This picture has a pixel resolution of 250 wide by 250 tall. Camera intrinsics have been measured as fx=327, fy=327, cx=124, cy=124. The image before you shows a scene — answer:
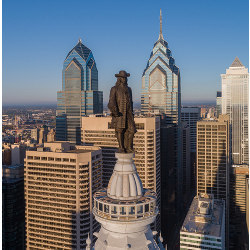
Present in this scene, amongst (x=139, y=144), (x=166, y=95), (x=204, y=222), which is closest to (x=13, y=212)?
(x=139, y=144)

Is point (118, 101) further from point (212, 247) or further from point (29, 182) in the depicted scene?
point (29, 182)

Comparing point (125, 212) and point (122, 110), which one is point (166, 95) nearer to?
point (122, 110)

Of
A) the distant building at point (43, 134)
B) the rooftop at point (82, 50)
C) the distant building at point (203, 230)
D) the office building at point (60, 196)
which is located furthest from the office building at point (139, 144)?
the distant building at point (43, 134)

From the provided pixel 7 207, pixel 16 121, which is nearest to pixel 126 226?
pixel 7 207

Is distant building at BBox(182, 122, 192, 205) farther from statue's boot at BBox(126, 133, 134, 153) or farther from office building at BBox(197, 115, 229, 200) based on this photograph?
statue's boot at BBox(126, 133, 134, 153)

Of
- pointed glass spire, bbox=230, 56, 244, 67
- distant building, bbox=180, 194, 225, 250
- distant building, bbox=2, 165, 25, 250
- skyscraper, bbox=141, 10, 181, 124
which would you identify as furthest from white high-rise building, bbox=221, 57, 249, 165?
distant building, bbox=2, 165, 25, 250

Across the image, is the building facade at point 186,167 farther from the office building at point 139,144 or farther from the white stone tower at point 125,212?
the white stone tower at point 125,212
